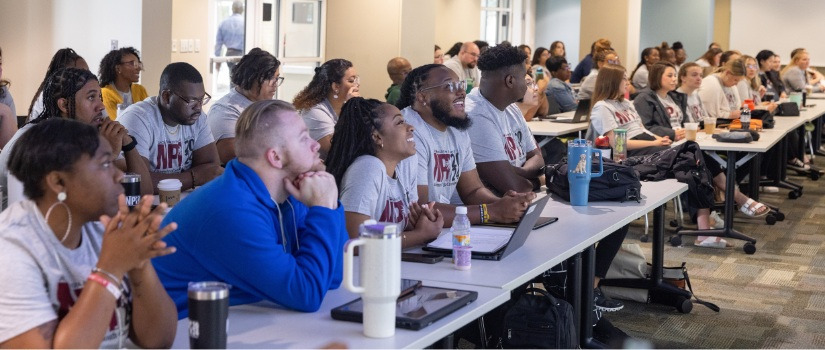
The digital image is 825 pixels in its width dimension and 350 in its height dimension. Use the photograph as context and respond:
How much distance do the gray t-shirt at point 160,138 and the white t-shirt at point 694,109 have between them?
15.8ft

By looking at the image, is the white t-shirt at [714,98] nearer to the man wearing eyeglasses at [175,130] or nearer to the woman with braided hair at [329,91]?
the woman with braided hair at [329,91]

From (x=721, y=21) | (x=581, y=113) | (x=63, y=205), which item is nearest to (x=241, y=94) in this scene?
(x=63, y=205)

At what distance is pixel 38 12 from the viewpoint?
7.05 m

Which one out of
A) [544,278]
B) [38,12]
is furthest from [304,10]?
[544,278]

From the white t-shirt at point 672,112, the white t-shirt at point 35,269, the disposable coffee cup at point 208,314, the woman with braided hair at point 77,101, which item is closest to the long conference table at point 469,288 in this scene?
the disposable coffee cup at point 208,314

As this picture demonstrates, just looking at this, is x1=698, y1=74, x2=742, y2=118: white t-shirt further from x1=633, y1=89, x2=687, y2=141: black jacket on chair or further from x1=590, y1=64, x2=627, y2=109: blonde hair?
x1=590, y1=64, x2=627, y2=109: blonde hair

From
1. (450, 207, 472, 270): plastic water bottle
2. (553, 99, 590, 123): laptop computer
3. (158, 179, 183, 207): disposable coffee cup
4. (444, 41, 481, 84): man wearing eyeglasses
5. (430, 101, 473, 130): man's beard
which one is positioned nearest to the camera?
(450, 207, 472, 270): plastic water bottle

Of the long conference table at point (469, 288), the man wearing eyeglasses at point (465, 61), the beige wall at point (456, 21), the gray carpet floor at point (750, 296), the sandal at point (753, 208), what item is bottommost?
the gray carpet floor at point (750, 296)

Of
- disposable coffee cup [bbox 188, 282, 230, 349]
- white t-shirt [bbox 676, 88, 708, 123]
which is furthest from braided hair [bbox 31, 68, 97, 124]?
white t-shirt [bbox 676, 88, 708, 123]

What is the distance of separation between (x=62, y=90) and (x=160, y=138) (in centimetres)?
57

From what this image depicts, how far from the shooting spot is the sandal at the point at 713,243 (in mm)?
6566

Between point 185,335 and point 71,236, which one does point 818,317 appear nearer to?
point 185,335

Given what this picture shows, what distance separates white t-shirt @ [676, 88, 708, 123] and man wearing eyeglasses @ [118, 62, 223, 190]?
15.7ft

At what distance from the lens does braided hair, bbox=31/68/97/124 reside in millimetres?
3852
